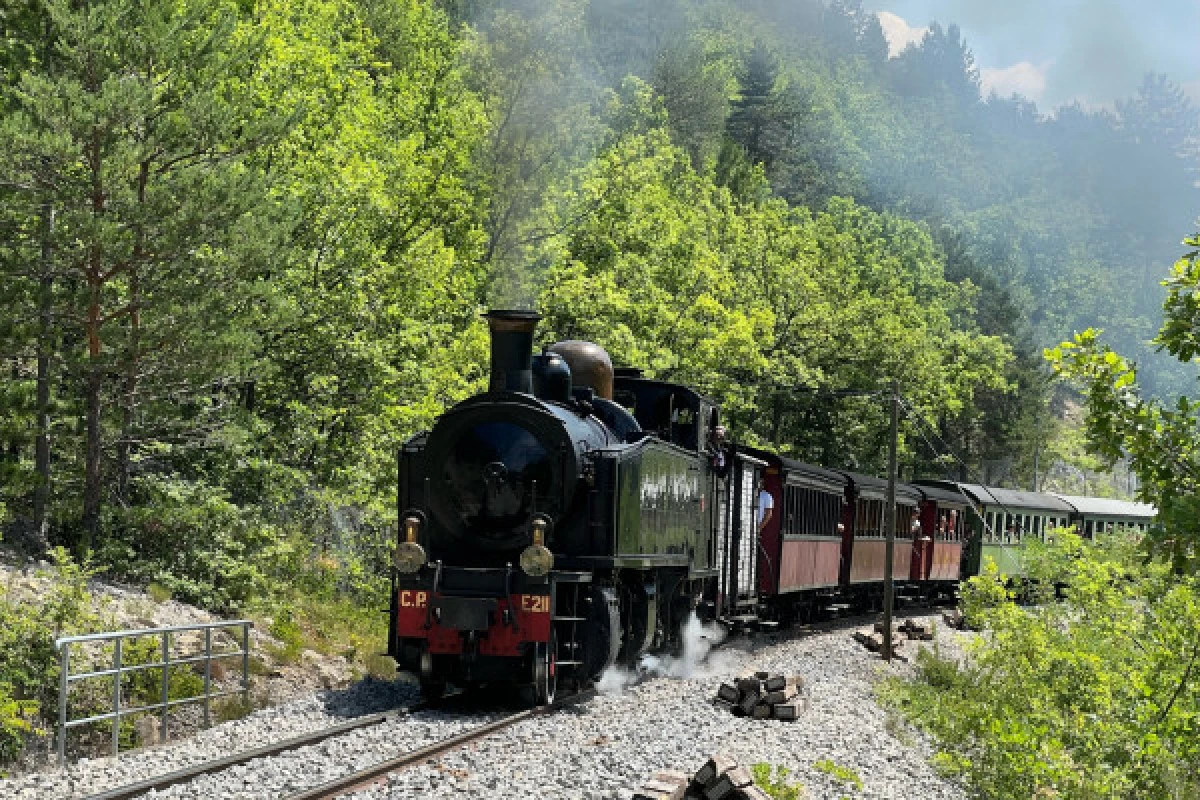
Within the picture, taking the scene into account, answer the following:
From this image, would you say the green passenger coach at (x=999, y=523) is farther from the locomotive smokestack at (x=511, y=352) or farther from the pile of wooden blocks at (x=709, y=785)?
the pile of wooden blocks at (x=709, y=785)

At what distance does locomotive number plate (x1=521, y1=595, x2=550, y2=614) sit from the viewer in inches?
534

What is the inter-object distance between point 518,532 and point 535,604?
876mm

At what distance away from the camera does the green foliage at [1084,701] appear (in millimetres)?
11727

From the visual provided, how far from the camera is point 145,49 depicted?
1678cm

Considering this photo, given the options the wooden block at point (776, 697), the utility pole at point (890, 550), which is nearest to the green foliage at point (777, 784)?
the wooden block at point (776, 697)

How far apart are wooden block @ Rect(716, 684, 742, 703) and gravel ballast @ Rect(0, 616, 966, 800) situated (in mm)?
229

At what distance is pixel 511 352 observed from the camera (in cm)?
1429

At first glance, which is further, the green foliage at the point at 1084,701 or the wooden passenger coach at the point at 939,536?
the wooden passenger coach at the point at 939,536

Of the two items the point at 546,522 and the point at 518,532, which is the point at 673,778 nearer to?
the point at 546,522

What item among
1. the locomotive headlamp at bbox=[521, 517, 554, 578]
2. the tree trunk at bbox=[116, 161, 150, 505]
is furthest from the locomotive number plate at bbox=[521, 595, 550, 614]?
the tree trunk at bbox=[116, 161, 150, 505]

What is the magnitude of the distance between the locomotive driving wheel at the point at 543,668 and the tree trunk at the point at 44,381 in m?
7.23

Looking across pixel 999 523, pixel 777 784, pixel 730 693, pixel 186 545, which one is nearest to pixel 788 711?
pixel 730 693

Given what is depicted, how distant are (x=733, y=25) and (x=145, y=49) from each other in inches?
6244

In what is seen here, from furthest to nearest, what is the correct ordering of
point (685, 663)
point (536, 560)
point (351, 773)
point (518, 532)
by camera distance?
1. point (685, 663)
2. point (518, 532)
3. point (536, 560)
4. point (351, 773)
